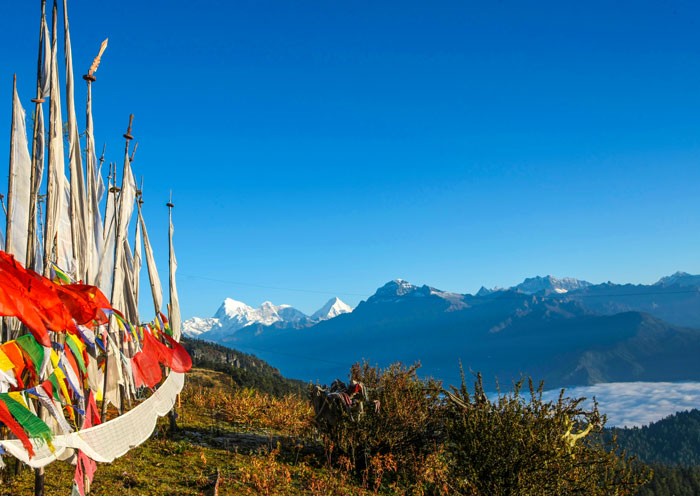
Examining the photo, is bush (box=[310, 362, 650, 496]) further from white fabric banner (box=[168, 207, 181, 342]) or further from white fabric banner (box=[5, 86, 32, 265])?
white fabric banner (box=[5, 86, 32, 265])

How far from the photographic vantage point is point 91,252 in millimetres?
8617

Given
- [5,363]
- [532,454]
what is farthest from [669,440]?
[5,363]

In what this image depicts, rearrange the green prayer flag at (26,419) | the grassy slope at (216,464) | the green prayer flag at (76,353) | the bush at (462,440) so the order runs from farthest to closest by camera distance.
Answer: the bush at (462,440)
the grassy slope at (216,464)
the green prayer flag at (76,353)
the green prayer flag at (26,419)

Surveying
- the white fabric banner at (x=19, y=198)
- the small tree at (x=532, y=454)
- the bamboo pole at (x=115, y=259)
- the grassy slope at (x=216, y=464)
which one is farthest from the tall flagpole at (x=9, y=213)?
the small tree at (x=532, y=454)

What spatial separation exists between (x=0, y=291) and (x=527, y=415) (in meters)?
8.47

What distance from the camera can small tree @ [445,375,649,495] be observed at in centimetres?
904

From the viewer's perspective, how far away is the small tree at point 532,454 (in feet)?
29.7

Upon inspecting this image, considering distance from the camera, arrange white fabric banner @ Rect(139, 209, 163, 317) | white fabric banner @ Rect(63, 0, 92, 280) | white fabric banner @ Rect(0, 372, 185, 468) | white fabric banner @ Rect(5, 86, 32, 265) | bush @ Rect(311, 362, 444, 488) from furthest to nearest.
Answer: white fabric banner @ Rect(139, 209, 163, 317)
bush @ Rect(311, 362, 444, 488)
white fabric banner @ Rect(63, 0, 92, 280)
white fabric banner @ Rect(5, 86, 32, 265)
white fabric banner @ Rect(0, 372, 185, 468)

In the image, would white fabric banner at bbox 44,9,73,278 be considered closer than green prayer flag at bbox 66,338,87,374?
No

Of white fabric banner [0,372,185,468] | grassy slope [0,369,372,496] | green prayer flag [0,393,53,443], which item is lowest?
grassy slope [0,369,372,496]

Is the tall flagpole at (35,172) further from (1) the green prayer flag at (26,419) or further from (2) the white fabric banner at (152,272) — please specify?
(2) the white fabric banner at (152,272)

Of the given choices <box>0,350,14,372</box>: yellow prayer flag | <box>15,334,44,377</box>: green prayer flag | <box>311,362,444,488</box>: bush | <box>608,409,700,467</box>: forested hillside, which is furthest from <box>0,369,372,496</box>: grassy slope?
<box>608,409,700,467</box>: forested hillside

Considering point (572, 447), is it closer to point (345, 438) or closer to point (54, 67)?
point (345, 438)

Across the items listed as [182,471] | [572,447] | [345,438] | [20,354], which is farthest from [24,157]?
[572,447]
